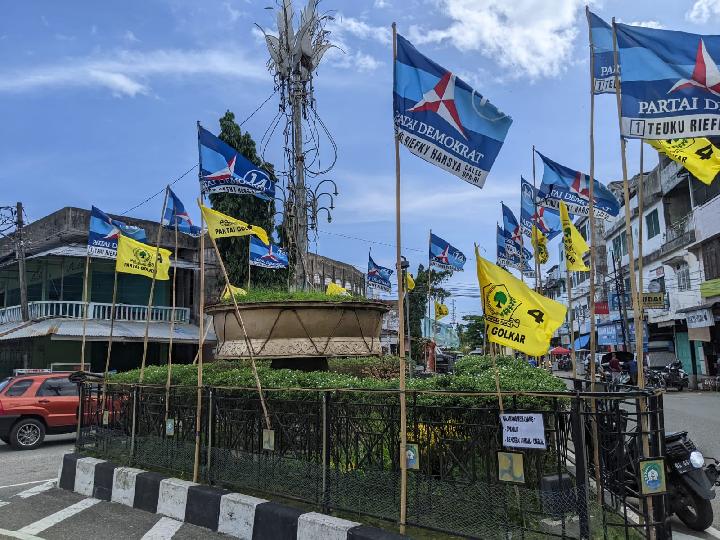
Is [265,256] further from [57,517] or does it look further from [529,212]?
[57,517]

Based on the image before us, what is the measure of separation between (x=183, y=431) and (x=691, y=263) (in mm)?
29313

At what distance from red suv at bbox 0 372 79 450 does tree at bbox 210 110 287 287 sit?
13.2 metres

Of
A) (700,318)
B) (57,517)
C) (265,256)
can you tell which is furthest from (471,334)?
(57,517)

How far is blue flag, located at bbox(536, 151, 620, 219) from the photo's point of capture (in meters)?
11.3

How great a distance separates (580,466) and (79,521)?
5.04 metres

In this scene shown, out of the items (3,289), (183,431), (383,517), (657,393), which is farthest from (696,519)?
(3,289)

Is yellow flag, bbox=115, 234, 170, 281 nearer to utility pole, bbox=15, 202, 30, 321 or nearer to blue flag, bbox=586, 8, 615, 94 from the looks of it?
blue flag, bbox=586, 8, 615, 94

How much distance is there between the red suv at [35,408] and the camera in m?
12.6

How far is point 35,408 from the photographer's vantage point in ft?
42.4

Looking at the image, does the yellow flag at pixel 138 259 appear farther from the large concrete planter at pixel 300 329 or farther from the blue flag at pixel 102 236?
the blue flag at pixel 102 236

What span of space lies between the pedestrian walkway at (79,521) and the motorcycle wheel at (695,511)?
4.63 m

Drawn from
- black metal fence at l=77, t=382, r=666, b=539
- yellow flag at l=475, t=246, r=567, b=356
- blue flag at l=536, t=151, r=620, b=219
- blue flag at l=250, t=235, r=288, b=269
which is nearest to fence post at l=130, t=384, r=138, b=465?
black metal fence at l=77, t=382, r=666, b=539

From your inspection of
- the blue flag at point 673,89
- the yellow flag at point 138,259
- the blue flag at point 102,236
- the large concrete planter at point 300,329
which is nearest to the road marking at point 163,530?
the large concrete planter at point 300,329

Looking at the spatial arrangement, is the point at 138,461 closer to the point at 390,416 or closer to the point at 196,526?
the point at 196,526
